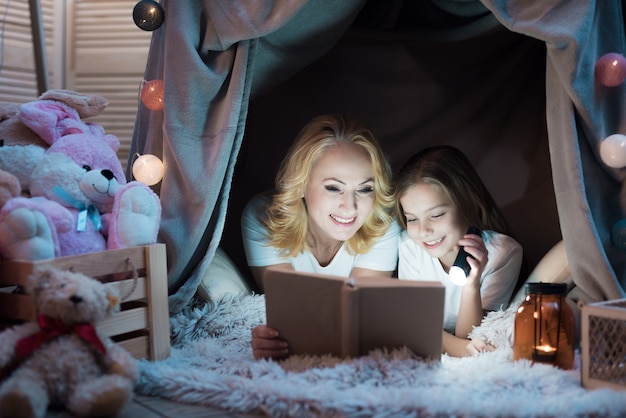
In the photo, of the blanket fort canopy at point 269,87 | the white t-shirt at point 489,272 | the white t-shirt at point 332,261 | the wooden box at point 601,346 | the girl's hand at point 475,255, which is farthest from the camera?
the white t-shirt at point 332,261

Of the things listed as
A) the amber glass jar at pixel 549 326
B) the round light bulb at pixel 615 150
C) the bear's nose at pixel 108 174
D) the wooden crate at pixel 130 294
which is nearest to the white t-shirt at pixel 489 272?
the amber glass jar at pixel 549 326

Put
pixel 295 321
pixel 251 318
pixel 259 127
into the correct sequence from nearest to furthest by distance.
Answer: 1. pixel 295 321
2. pixel 251 318
3. pixel 259 127

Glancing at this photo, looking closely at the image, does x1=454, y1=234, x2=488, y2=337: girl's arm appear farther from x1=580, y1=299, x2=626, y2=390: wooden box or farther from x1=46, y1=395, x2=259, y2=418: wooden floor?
x1=46, y1=395, x2=259, y2=418: wooden floor

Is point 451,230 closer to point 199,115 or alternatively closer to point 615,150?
point 615,150

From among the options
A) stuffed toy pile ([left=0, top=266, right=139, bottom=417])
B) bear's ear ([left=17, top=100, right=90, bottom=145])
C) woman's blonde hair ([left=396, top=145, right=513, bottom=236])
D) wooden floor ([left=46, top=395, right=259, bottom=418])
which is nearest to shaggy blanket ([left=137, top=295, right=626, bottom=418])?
wooden floor ([left=46, top=395, right=259, bottom=418])

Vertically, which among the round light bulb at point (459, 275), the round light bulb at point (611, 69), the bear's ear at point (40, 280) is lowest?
the round light bulb at point (459, 275)

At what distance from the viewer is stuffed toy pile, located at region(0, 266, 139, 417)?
1150mm

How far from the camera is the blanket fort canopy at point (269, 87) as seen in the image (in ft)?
4.90

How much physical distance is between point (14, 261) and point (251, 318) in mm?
622

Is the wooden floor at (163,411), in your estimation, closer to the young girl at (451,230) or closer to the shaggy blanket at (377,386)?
the shaggy blanket at (377,386)

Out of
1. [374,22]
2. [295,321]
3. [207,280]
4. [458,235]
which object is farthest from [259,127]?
[295,321]

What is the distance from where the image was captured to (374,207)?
1839 mm

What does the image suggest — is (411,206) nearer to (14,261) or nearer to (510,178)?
(510,178)

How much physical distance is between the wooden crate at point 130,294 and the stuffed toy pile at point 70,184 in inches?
1.4
